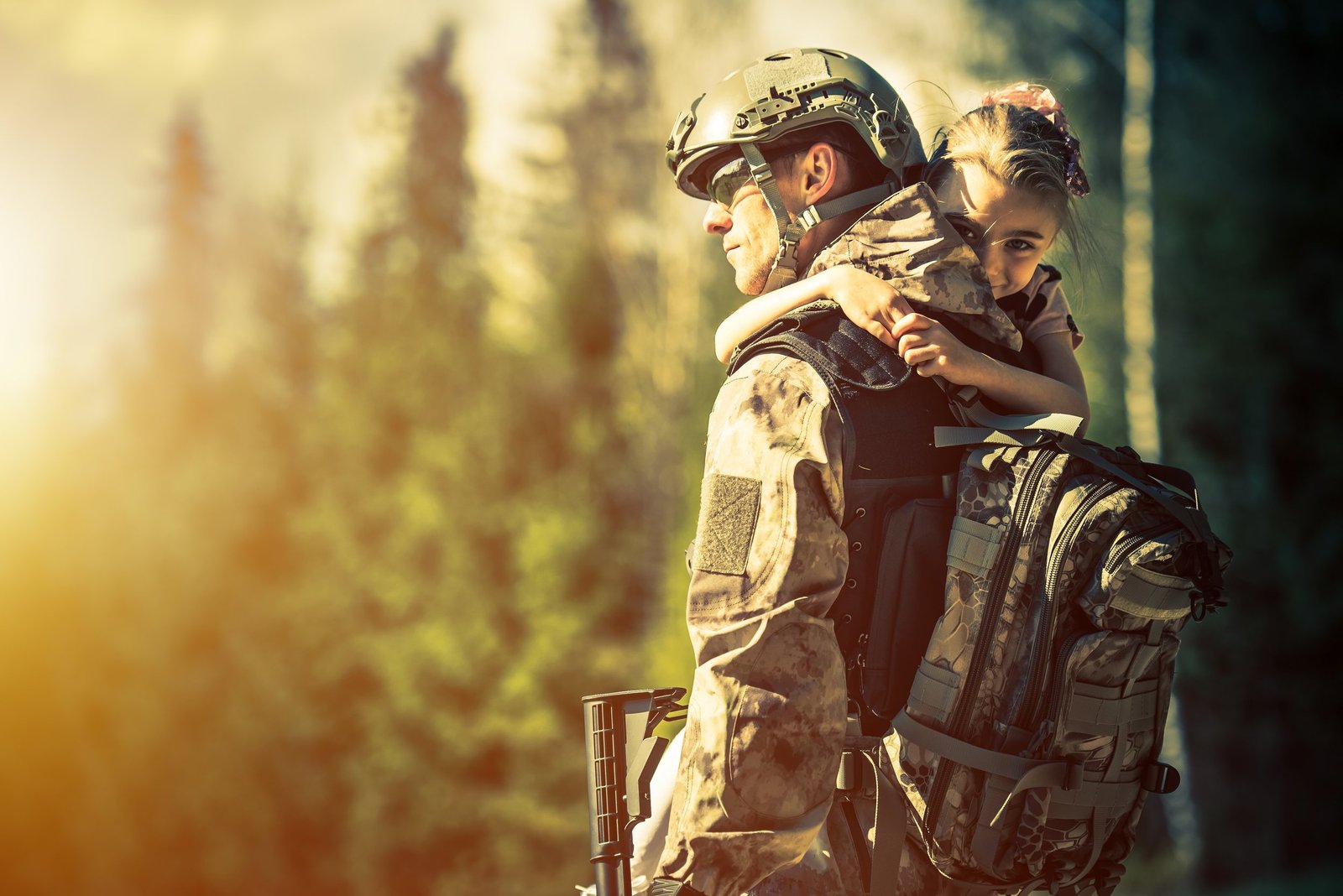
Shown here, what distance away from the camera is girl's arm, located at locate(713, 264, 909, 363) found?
2.02m

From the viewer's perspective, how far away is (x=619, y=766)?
216 cm

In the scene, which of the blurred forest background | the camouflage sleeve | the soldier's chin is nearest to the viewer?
the camouflage sleeve

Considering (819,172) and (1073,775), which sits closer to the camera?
(1073,775)

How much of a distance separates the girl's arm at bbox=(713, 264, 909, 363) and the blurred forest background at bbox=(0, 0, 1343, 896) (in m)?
11.4

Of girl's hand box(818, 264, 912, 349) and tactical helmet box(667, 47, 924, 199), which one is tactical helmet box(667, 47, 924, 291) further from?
girl's hand box(818, 264, 912, 349)

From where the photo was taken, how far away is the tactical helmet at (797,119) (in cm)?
224

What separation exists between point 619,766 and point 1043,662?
76cm

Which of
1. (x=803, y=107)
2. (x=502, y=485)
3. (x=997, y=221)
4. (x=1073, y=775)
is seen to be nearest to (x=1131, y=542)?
(x=1073, y=775)

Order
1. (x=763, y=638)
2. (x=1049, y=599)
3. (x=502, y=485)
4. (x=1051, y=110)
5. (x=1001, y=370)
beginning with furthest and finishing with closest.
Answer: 1. (x=502, y=485)
2. (x=1051, y=110)
3. (x=1001, y=370)
4. (x=1049, y=599)
5. (x=763, y=638)

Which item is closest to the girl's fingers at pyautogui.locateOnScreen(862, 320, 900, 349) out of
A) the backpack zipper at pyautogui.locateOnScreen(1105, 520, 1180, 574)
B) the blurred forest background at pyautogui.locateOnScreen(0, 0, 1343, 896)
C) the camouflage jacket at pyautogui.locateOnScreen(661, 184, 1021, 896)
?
the camouflage jacket at pyautogui.locateOnScreen(661, 184, 1021, 896)

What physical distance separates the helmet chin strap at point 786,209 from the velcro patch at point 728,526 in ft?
1.73

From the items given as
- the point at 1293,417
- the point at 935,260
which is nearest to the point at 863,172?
the point at 935,260

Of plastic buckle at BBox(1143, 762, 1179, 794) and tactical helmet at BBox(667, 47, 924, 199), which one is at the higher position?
tactical helmet at BBox(667, 47, 924, 199)

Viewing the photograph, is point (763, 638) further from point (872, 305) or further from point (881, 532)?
point (872, 305)
